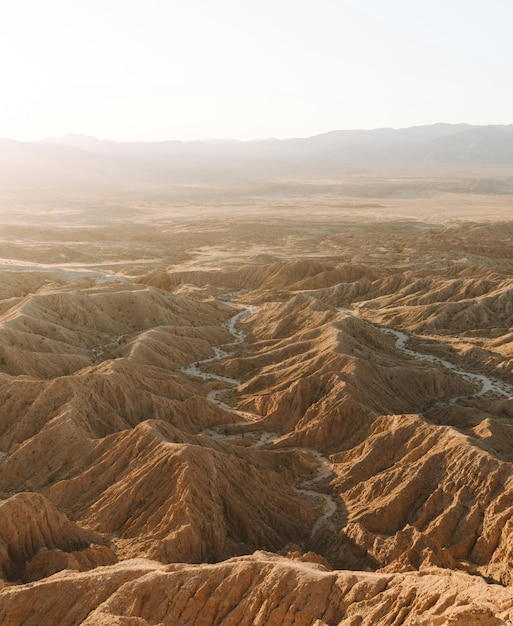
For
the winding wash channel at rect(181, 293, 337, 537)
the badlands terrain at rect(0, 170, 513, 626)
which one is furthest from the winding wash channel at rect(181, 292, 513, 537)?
the badlands terrain at rect(0, 170, 513, 626)

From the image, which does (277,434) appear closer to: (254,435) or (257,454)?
(254,435)

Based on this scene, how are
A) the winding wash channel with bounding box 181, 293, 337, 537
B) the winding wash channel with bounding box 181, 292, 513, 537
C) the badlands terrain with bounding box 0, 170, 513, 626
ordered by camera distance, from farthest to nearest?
the winding wash channel with bounding box 181, 292, 513, 537 < the winding wash channel with bounding box 181, 293, 337, 537 < the badlands terrain with bounding box 0, 170, 513, 626

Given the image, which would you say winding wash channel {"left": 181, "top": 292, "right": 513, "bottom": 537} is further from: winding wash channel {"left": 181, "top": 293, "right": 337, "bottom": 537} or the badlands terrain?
the badlands terrain

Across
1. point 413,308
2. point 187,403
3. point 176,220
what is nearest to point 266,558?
point 187,403

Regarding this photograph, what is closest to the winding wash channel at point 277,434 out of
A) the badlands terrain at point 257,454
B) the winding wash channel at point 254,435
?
the winding wash channel at point 254,435

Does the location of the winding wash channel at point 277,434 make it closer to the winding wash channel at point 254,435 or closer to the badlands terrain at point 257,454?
the winding wash channel at point 254,435

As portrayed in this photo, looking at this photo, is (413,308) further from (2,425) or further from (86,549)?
(86,549)

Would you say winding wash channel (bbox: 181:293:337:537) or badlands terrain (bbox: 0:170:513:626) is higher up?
badlands terrain (bbox: 0:170:513:626)

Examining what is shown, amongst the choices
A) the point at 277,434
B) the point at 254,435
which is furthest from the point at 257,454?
the point at 277,434

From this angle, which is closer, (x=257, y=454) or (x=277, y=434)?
(x=257, y=454)
